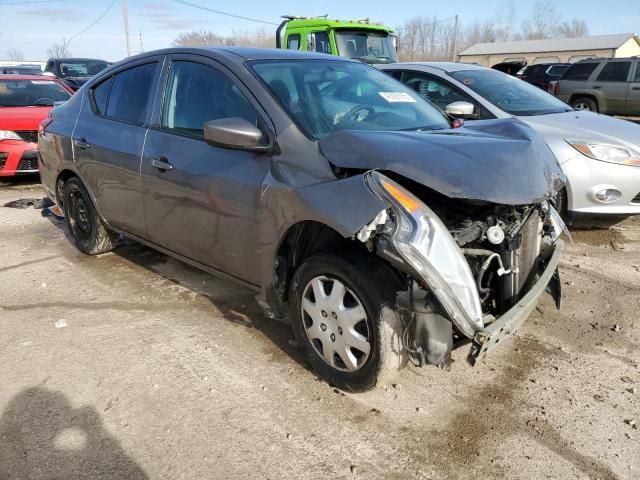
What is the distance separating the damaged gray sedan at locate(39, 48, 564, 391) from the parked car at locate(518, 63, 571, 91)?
56.4ft

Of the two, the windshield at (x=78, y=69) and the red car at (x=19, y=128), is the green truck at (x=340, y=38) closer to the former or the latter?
the red car at (x=19, y=128)

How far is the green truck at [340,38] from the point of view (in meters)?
10.4

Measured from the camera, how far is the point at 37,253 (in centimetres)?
514

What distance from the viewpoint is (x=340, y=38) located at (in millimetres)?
10469

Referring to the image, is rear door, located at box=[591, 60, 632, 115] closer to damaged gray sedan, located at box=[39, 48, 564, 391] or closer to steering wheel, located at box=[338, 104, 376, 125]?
damaged gray sedan, located at box=[39, 48, 564, 391]

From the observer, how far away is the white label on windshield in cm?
361

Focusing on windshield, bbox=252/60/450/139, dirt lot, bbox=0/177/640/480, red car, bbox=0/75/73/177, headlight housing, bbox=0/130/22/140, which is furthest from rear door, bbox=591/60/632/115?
headlight housing, bbox=0/130/22/140

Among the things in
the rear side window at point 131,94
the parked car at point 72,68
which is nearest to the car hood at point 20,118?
the rear side window at point 131,94

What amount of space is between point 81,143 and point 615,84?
15008 mm

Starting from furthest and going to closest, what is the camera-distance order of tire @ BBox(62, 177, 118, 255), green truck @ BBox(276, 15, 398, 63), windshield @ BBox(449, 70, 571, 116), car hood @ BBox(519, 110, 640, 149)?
green truck @ BBox(276, 15, 398, 63) → windshield @ BBox(449, 70, 571, 116) → car hood @ BBox(519, 110, 640, 149) → tire @ BBox(62, 177, 118, 255)

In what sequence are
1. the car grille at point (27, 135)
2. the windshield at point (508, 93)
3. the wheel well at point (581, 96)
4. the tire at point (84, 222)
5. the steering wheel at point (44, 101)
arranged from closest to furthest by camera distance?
the tire at point (84, 222) → the windshield at point (508, 93) → the car grille at point (27, 135) → the steering wheel at point (44, 101) → the wheel well at point (581, 96)

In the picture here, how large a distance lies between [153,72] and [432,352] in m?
2.75

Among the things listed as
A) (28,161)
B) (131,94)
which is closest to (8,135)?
(28,161)

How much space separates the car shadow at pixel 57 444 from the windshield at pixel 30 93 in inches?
286
